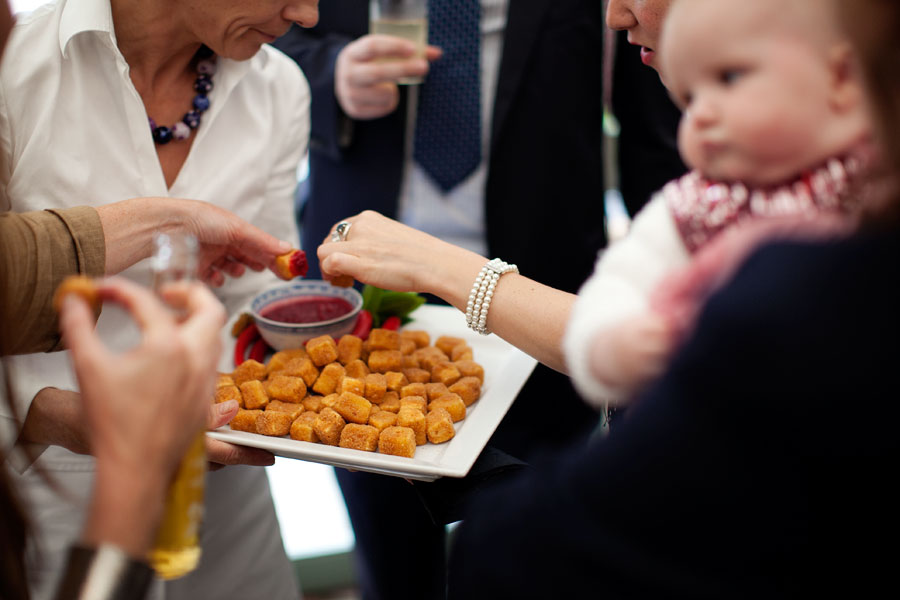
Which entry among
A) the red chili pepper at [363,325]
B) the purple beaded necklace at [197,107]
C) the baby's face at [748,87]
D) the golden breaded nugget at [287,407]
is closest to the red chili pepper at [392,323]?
the red chili pepper at [363,325]

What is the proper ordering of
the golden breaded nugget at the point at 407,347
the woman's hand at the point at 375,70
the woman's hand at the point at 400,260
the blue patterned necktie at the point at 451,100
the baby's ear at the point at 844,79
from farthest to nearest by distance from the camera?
1. the blue patterned necktie at the point at 451,100
2. the woman's hand at the point at 375,70
3. the golden breaded nugget at the point at 407,347
4. the woman's hand at the point at 400,260
5. the baby's ear at the point at 844,79

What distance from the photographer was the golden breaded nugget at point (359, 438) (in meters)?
1.27

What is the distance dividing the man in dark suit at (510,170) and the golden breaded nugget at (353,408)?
0.67 meters

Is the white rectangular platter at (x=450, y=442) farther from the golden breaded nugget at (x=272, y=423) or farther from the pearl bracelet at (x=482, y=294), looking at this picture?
the pearl bracelet at (x=482, y=294)

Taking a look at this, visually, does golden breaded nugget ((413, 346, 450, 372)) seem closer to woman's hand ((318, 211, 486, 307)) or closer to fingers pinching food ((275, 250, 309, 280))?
woman's hand ((318, 211, 486, 307))

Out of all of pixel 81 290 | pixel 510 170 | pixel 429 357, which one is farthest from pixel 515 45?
pixel 81 290

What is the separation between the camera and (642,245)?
76 centimetres

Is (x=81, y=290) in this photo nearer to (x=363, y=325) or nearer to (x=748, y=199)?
(x=748, y=199)

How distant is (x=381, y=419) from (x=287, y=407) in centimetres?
19

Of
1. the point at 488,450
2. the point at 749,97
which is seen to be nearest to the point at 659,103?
the point at 488,450

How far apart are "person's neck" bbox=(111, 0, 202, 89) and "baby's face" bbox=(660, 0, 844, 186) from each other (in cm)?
116

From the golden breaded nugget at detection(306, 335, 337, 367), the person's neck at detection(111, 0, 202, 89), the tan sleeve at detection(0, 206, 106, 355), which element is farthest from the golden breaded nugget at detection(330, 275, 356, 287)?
the person's neck at detection(111, 0, 202, 89)

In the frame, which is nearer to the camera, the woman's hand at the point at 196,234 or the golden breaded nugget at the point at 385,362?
the woman's hand at the point at 196,234

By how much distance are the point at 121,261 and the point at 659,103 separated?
165 centimetres
